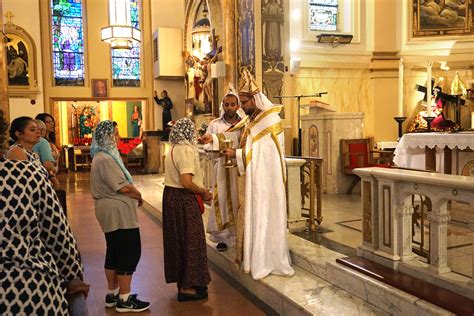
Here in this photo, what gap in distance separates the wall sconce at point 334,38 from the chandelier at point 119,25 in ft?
13.3

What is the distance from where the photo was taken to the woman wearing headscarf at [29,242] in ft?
5.61

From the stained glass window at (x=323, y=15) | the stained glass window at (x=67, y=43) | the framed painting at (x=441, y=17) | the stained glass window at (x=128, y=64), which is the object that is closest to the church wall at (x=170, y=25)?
the stained glass window at (x=128, y=64)

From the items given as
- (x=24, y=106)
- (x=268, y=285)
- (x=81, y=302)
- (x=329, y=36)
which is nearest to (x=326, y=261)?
(x=268, y=285)

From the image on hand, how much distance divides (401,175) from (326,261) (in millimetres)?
1055

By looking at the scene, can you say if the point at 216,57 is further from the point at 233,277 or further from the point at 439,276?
the point at 439,276

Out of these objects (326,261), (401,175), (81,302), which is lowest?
(326,261)

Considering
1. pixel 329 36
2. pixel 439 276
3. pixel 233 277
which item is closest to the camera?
pixel 439 276

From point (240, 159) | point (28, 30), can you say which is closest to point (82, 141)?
point (28, 30)

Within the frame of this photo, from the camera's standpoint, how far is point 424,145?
17.3ft

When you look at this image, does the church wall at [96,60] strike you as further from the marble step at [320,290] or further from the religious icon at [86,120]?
the marble step at [320,290]

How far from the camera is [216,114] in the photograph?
11.1 m

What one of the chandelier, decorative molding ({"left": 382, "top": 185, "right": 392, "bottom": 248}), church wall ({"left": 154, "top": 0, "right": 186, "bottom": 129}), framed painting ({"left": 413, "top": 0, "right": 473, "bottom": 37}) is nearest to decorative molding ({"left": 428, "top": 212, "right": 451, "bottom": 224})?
decorative molding ({"left": 382, "top": 185, "right": 392, "bottom": 248})

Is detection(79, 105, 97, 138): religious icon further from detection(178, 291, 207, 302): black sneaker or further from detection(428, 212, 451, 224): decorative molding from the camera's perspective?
detection(428, 212, 451, 224): decorative molding

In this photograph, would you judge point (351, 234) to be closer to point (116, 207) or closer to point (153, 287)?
point (153, 287)
